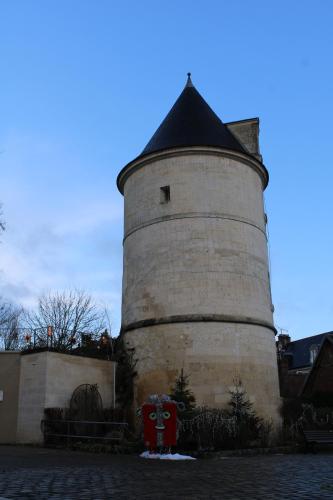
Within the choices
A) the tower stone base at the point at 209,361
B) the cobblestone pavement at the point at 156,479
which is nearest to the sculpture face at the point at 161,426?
the cobblestone pavement at the point at 156,479

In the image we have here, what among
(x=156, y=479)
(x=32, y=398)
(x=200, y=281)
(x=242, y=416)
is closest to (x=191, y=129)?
(x=200, y=281)

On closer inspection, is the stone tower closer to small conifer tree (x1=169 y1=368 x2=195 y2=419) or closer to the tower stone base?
the tower stone base

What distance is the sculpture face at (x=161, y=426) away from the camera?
45.0 feet

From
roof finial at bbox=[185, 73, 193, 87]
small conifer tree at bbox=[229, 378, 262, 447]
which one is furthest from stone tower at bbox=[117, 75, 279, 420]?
roof finial at bbox=[185, 73, 193, 87]

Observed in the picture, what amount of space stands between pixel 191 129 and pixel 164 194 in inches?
117

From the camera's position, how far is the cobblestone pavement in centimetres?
694

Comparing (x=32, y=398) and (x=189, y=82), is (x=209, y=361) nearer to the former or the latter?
(x=32, y=398)

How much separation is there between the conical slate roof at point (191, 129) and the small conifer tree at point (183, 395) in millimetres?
8786

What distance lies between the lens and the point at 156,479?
8.83 meters

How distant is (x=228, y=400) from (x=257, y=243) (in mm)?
6196

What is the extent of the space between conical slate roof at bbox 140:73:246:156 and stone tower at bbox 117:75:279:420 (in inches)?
2.6

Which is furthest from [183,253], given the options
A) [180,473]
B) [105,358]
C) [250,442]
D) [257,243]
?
[180,473]

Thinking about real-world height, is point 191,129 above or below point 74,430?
above

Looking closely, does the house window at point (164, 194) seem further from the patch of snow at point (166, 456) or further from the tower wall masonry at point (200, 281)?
the patch of snow at point (166, 456)
